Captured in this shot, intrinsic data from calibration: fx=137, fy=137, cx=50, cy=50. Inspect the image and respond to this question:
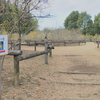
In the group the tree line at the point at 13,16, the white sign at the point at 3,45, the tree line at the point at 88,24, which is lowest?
the white sign at the point at 3,45

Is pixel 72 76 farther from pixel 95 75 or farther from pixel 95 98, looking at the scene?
pixel 95 98

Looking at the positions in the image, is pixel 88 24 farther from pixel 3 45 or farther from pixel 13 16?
pixel 3 45

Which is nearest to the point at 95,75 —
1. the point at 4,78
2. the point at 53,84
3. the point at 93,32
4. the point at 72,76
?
the point at 72,76

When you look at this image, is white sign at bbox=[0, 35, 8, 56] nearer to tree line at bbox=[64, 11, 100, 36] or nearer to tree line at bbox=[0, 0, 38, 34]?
tree line at bbox=[0, 0, 38, 34]

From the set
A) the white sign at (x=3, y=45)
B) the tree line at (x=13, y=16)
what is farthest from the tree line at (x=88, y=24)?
the white sign at (x=3, y=45)

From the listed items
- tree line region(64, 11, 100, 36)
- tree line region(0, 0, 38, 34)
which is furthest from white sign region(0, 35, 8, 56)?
tree line region(64, 11, 100, 36)

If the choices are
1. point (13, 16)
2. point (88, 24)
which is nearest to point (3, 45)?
point (13, 16)

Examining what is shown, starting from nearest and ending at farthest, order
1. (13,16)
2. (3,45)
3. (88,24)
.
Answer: (3,45) → (13,16) → (88,24)

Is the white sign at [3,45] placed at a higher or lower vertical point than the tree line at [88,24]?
lower

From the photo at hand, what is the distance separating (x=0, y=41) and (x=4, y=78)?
185 cm

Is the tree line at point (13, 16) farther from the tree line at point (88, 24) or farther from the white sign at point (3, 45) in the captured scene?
the tree line at point (88, 24)

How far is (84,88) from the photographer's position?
3.50 meters

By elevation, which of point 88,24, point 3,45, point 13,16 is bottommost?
point 3,45

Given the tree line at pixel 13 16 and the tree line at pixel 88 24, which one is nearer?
the tree line at pixel 13 16
